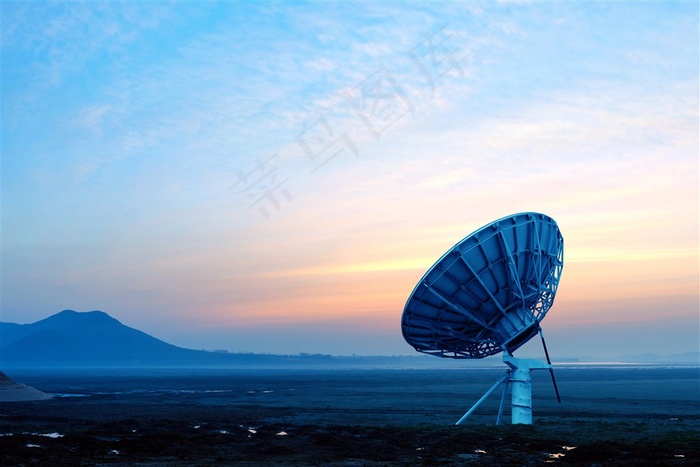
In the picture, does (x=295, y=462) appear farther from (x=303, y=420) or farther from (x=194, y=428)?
(x=303, y=420)

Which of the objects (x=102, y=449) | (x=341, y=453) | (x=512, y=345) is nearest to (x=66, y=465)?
(x=102, y=449)

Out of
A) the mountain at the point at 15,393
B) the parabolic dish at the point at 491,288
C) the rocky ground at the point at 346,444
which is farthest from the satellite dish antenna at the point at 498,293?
the mountain at the point at 15,393

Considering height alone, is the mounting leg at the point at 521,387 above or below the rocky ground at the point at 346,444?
above

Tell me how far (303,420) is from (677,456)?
103ft

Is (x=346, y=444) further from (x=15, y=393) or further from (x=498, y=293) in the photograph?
(x=15, y=393)

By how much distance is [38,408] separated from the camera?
2798 inches

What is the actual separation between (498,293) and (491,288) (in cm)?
68

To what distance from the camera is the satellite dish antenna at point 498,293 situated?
40969mm

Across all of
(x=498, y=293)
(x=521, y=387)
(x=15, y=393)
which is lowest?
(x=15, y=393)

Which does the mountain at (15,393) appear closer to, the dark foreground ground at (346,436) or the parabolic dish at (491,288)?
the dark foreground ground at (346,436)

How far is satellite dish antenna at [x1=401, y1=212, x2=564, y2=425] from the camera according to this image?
40969 millimetres

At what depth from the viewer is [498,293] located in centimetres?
4247

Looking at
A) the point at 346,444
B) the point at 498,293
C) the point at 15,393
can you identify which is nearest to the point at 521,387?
the point at 498,293

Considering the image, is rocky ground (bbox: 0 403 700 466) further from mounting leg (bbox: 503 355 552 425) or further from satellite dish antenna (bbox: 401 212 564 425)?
satellite dish antenna (bbox: 401 212 564 425)
